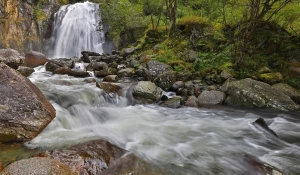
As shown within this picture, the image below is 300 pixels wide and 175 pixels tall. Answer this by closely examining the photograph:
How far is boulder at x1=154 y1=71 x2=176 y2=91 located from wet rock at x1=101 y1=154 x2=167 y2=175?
4.99m

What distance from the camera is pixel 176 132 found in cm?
529

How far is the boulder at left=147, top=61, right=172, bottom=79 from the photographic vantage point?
927 cm

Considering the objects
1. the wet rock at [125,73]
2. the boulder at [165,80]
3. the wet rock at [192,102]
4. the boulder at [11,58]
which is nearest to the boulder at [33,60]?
the boulder at [11,58]

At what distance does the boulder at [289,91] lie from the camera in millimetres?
7051

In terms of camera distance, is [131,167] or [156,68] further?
[156,68]

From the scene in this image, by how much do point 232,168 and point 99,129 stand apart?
2.89 meters

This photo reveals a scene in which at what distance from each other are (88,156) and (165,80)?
5658 millimetres

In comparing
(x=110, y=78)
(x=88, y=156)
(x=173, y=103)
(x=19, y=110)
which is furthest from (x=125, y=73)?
(x=88, y=156)

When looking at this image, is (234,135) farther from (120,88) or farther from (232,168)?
(120,88)

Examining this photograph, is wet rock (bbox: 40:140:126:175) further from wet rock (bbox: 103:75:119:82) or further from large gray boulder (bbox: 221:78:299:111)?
wet rock (bbox: 103:75:119:82)

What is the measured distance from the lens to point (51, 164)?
245 cm

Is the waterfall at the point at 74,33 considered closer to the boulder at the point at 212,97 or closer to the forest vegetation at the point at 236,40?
the forest vegetation at the point at 236,40

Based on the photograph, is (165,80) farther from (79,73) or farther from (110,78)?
(79,73)

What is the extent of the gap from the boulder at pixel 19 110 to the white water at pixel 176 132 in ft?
0.71
